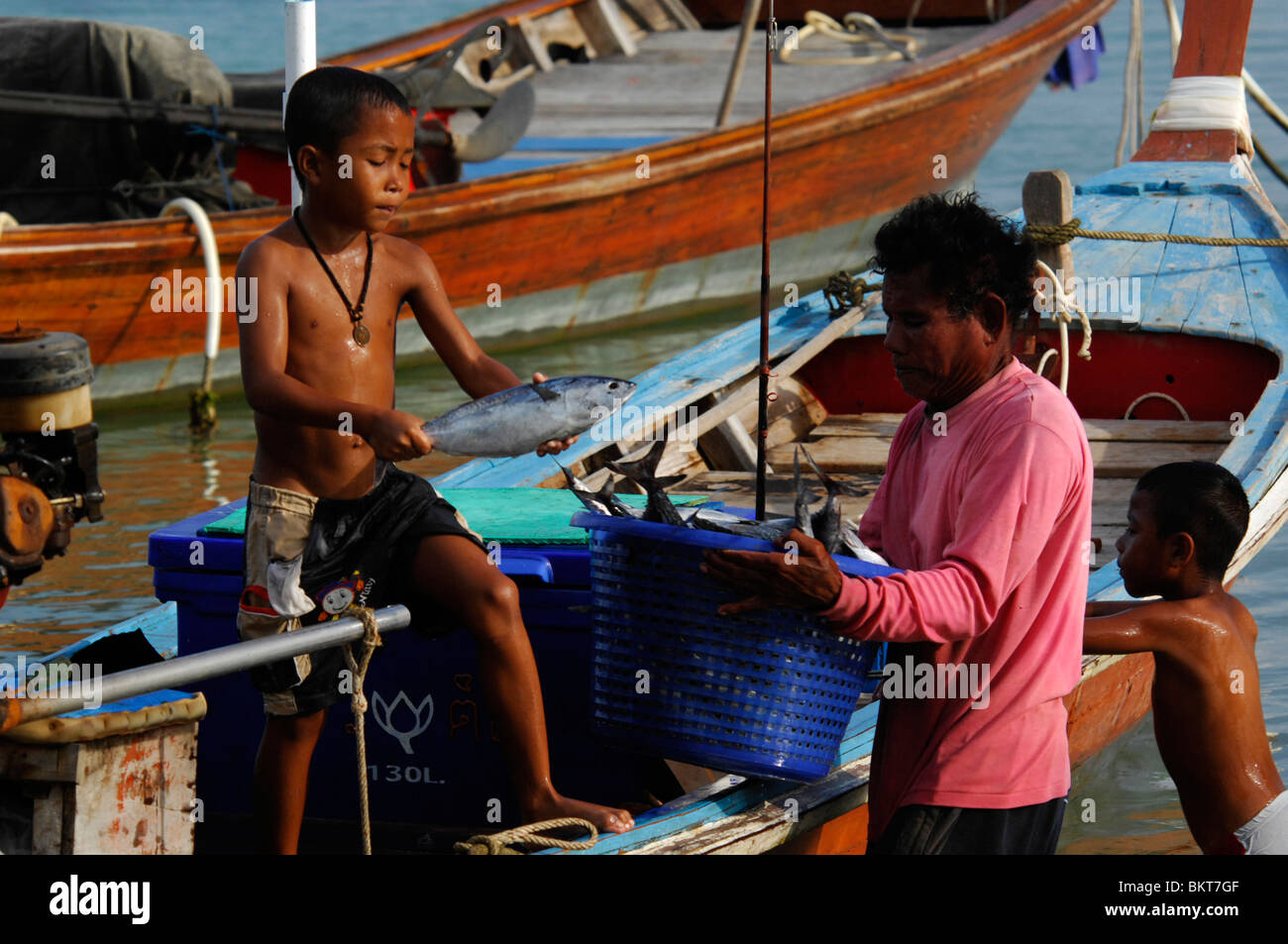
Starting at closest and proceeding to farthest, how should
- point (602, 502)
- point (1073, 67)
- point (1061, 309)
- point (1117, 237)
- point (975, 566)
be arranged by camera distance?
point (975, 566), point (602, 502), point (1061, 309), point (1117, 237), point (1073, 67)

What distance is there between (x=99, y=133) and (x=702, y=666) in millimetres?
7294

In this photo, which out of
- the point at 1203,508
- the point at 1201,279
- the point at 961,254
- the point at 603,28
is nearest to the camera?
the point at 961,254

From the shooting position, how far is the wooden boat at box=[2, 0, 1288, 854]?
4914 mm

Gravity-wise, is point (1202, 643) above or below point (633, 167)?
below

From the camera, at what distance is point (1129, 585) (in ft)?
11.3

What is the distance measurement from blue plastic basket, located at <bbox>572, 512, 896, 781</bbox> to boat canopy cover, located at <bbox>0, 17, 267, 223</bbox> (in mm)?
6864

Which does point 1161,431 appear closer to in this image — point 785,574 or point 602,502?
point 602,502

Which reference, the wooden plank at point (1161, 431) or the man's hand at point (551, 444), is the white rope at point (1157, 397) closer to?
the wooden plank at point (1161, 431)

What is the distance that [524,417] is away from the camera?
2.83 meters

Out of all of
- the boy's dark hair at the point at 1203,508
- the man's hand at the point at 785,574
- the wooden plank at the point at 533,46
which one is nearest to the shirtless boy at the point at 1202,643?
the boy's dark hair at the point at 1203,508

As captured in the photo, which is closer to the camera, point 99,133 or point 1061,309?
point 1061,309
